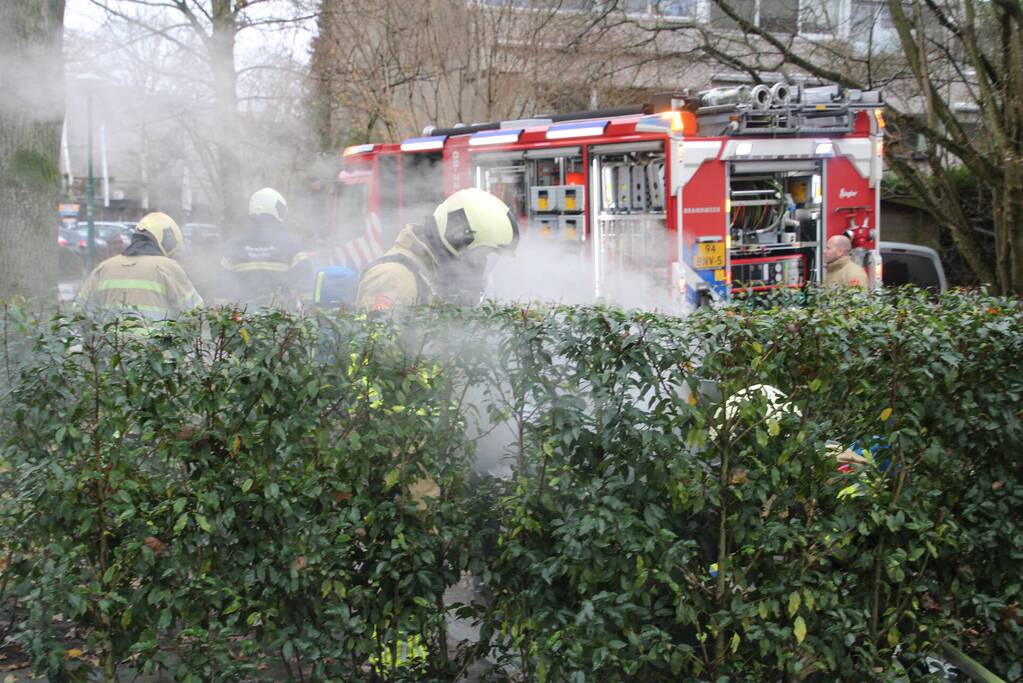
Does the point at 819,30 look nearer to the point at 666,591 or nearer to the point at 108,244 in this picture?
the point at 666,591

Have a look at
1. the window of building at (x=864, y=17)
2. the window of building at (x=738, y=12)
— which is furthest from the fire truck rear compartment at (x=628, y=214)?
the window of building at (x=738, y=12)

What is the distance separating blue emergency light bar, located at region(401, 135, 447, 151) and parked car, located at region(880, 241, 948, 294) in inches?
204

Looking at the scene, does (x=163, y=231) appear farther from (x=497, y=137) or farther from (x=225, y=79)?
(x=225, y=79)

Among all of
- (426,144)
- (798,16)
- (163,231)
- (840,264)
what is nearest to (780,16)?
(798,16)

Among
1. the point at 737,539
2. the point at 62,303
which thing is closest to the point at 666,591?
the point at 737,539

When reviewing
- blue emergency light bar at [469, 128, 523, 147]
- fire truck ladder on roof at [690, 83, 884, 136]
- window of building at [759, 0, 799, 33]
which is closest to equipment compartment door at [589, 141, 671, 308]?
fire truck ladder on roof at [690, 83, 884, 136]

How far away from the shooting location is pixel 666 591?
12.2ft

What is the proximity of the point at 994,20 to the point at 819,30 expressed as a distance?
4.43 meters

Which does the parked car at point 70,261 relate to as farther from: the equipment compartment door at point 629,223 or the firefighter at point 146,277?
the firefighter at point 146,277

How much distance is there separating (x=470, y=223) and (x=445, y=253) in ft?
0.62

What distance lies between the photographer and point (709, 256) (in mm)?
9688

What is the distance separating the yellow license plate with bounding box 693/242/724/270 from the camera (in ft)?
31.6

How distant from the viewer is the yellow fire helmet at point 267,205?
8.03 meters

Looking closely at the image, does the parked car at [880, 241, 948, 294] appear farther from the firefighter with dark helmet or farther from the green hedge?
the green hedge
